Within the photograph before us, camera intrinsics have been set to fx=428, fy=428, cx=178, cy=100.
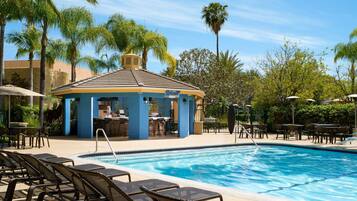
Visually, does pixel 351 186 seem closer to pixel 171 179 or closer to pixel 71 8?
pixel 171 179

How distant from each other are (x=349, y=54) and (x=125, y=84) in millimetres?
21728

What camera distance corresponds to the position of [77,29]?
28.2m

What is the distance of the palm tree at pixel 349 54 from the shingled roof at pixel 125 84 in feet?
55.8

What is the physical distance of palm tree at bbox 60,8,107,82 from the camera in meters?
24.8

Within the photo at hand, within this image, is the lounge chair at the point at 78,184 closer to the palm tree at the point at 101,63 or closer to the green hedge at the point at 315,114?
the green hedge at the point at 315,114

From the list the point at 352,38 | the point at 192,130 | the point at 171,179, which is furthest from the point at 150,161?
the point at 352,38

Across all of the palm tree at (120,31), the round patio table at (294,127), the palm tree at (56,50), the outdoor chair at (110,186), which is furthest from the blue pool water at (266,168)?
the palm tree at (56,50)

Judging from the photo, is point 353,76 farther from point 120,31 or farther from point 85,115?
point 85,115

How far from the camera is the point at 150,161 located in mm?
15023

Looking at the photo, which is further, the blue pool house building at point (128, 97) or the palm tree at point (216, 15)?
the palm tree at point (216, 15)

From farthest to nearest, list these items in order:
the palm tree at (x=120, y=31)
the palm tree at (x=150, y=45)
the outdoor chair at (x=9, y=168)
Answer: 1. the palm tree at (x=120, y=31)
2. the palm tree at (x=150, y=45)
3. the outdoor chair at (x=9, y=168)

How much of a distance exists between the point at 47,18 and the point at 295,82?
17.3m

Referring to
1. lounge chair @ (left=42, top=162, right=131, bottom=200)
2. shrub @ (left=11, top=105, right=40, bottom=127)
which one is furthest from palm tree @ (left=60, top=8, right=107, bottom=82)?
lounge chair @ (left=42, top=162, right=131, bottom=200)

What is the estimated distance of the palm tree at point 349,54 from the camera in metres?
34.9
